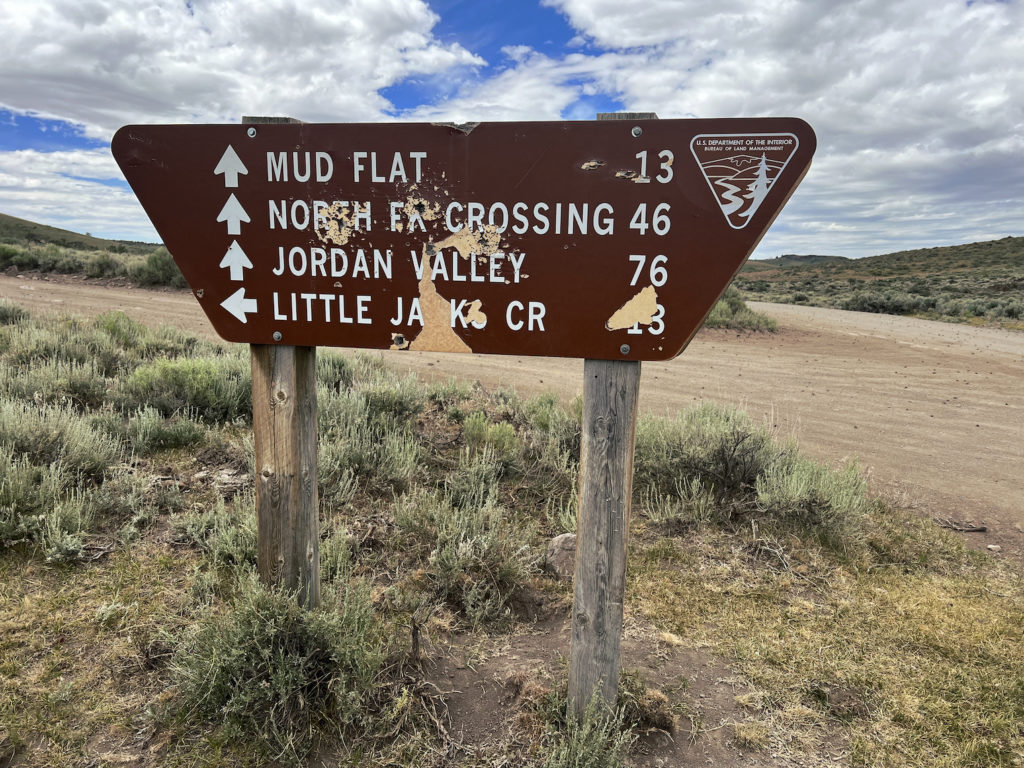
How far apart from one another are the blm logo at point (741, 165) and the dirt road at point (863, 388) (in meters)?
4.13

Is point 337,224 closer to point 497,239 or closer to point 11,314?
point 497,239

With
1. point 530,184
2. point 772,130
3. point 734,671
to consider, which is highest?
point 772,130

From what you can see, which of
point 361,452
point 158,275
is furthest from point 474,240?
point 158,275

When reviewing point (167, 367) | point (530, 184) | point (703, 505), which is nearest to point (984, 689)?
point (703, 505)

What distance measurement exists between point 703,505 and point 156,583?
11.3 feet

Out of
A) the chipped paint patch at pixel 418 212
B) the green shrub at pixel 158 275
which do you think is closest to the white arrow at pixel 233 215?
the chipped paint patch at pixel 418 212

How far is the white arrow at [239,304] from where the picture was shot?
2453mm

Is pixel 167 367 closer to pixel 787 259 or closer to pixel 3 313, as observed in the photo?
pixel 3 313

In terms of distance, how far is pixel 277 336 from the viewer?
8.11 ft

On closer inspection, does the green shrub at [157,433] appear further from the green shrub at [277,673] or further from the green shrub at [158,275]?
the green shrub at [158,275]

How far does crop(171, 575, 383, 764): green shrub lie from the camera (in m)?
2.45

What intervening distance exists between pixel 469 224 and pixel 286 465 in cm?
128

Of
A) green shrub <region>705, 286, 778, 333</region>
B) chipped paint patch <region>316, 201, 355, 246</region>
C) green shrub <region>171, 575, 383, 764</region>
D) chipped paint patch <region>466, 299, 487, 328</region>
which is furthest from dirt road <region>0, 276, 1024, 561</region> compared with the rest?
chipped paint patch <region>316, 201, 355, 246</region>

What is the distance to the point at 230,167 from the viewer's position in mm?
2373
